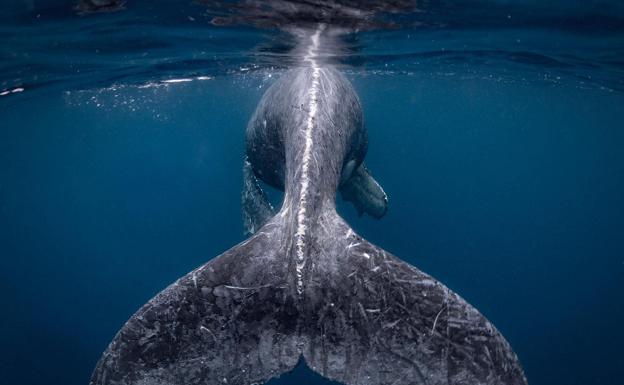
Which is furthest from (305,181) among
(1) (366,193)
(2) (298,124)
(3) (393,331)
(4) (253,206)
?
(1) (366,193)

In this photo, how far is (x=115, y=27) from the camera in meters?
11.1

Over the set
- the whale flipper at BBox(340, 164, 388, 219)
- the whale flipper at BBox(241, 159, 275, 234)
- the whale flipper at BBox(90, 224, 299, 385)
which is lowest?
the whale flipper at BBox(340, 164, 388, 219)

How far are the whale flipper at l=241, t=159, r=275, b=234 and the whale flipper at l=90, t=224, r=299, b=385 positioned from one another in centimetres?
451

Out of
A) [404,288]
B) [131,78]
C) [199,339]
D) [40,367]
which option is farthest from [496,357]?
[40,367]

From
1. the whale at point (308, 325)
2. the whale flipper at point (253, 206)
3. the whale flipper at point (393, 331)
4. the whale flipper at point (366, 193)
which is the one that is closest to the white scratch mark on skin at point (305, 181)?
the whale at point (308, 325)

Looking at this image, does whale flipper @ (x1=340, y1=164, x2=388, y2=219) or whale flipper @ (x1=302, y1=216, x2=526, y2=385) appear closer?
whale flipper @ (x1=302, y1=216, x2=526, y2=385)

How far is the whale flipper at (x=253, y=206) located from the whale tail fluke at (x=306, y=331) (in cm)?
455

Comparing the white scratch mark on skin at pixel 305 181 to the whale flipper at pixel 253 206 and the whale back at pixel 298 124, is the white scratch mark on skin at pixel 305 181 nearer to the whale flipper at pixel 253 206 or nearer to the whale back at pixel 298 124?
the whale back at pixel 298 124

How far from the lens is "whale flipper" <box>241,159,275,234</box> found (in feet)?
30.6

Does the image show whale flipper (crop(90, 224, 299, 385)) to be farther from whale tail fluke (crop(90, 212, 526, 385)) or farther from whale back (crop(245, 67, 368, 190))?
whale back (crop(245, 67, 368, 190))

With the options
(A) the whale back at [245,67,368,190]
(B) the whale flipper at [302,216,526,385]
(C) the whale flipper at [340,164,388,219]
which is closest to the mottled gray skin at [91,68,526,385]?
(B) the whale flipper at [302,216,526,385]

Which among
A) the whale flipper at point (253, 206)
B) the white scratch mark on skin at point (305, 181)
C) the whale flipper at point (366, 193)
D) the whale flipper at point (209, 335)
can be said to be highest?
the white scratch mark on skin at point (305, 181)

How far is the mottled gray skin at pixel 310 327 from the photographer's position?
164 inches

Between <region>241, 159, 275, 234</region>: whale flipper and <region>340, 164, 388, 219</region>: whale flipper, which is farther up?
<region>241, 159, 275, 234</region>: whale flipper
